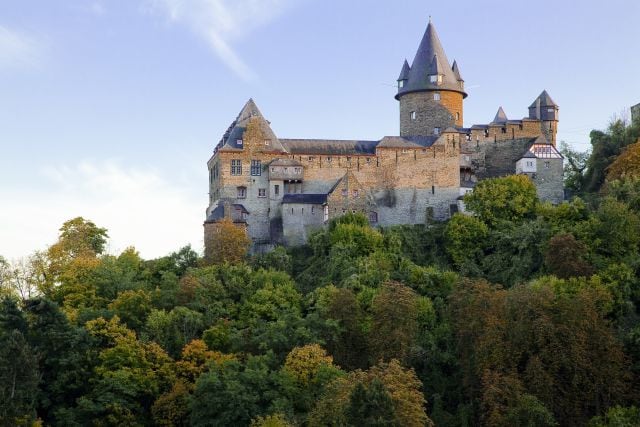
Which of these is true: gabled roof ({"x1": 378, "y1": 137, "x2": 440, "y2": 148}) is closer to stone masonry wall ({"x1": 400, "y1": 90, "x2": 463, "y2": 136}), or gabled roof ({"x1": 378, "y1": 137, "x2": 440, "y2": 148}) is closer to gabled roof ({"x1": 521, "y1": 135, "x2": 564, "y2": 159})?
stone masonry wall ({"x1": 400, "y1": 90, "x2": 463, "y2": 136})

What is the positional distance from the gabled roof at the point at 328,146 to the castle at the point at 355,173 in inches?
2.3

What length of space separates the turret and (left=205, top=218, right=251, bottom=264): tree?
68.0 ft

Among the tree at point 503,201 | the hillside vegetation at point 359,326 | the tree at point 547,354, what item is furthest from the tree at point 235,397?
the tree at point 503,201

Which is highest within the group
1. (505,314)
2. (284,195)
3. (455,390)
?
(284,195)

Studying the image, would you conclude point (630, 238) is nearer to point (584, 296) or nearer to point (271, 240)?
point (584, 296)

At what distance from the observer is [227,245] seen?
65062 mm

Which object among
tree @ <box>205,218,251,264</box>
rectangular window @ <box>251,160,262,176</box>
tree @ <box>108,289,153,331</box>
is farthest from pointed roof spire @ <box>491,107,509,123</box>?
tree @ <box>108,289,153,331</box>

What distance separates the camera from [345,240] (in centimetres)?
6494

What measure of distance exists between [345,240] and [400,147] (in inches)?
329

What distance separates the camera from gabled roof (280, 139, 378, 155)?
70875 millimetres

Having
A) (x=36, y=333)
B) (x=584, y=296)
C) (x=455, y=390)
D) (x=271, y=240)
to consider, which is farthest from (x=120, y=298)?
(x=584, y=296)

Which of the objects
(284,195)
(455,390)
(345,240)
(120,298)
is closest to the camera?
(455,390)

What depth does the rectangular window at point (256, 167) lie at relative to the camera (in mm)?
69938

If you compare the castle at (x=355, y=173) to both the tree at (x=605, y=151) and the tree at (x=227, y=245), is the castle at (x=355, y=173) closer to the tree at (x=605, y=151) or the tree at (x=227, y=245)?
the tree at (x=227, y=245)
